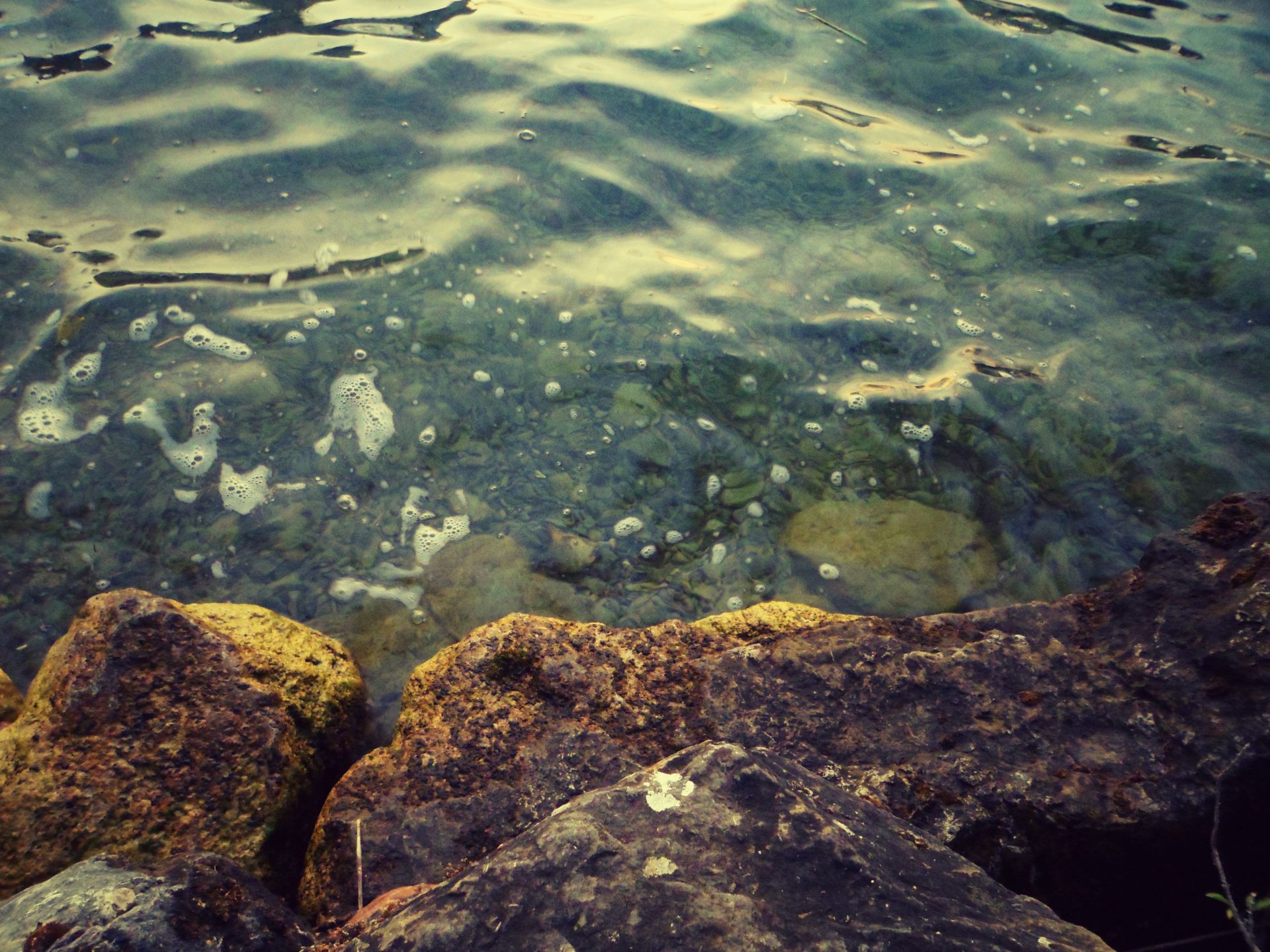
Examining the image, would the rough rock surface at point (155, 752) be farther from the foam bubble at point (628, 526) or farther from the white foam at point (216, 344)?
the white foam at point (216, 344)

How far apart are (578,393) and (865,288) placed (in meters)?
1.69

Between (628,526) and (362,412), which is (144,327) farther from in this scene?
(628,526)

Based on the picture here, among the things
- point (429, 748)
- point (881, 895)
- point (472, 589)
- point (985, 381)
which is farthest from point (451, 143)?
point (881, 895)

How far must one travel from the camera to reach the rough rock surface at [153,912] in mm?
1530

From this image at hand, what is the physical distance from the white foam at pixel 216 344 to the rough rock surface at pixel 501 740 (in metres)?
2.08

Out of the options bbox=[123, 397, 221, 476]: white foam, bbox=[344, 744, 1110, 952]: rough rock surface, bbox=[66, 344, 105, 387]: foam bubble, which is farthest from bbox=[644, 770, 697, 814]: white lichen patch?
bbox=[66, 344, 105, 387]: foam bubble

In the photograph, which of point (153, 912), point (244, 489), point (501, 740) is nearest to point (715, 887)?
point (501, 740)

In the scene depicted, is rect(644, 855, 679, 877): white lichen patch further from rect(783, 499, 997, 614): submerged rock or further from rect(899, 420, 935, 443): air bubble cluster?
rect(899, 420, 935, 443): air bubble cluster

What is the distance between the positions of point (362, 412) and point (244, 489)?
606mm

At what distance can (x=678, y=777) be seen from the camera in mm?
1717

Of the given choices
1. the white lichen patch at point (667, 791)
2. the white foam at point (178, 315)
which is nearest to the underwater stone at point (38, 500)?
the white foam at point (178, 315)

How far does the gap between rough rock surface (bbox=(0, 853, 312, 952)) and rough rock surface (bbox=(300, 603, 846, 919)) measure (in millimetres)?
298

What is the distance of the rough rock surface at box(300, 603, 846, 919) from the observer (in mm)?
2084

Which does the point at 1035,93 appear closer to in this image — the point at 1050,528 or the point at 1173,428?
the point at 1173,428
